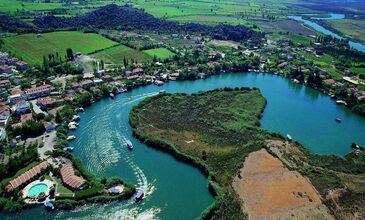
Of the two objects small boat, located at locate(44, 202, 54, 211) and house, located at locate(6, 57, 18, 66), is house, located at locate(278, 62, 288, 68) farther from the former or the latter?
small boat, located at locate(44, 202, 54, 211)

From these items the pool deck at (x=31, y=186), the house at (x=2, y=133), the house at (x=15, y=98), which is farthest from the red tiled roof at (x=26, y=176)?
the house at (x=15, y=98)

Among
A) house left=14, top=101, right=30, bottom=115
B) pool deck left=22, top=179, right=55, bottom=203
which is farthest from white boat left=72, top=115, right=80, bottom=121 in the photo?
pool deck left=22, top=179, right=55, bottom=203

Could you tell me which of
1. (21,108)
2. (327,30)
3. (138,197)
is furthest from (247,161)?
(327,30)

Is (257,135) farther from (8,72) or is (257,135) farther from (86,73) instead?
(8,72)

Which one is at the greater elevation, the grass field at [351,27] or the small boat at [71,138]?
the grass field at [351,27]

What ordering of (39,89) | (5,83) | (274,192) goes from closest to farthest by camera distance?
(274,192), (39,89), (5,83)

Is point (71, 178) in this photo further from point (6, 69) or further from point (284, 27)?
point (284, 27)

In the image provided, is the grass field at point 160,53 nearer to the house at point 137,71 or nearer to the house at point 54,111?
the house at point 137,71
